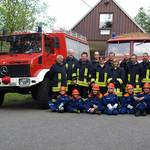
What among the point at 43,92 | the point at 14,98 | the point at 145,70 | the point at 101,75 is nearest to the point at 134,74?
the point at 145,70

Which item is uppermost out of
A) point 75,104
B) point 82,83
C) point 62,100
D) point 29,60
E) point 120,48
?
point 120,48

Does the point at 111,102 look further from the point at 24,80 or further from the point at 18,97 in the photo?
the point at 18,97

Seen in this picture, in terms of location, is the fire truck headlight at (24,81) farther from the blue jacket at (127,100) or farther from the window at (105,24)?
the window at (105,24)

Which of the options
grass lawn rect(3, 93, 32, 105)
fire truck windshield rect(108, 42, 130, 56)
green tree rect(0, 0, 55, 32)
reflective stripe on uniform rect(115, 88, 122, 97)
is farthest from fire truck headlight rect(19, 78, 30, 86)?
green tree rect(0, 0, 55, 32)

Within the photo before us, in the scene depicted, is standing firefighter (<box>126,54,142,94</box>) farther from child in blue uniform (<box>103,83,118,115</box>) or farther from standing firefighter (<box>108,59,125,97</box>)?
child in blue uniform (<box>103,83,118,115</box>)

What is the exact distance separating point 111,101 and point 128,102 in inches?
18.5

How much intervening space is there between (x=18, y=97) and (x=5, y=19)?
12.6m

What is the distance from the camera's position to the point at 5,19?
3050 centimetres

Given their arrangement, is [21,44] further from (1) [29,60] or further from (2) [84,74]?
(2) [84,74]

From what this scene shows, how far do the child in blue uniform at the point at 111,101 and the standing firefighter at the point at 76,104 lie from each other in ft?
2.33

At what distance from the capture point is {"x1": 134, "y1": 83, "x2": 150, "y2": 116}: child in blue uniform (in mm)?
12477

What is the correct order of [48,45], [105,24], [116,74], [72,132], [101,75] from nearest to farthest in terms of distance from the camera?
1. [72,132]
2. [116,74]
3. [101,75]
4. [48,45]
5. [105,24]

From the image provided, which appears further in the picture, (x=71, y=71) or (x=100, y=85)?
(x=71, y=71)

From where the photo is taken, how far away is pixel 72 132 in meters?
9.52
